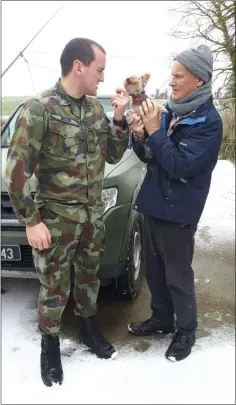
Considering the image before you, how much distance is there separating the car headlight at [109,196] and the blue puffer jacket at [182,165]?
0.96 ft

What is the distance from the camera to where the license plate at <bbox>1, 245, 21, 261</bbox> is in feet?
8.64

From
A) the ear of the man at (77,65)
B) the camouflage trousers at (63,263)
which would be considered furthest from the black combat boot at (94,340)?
the ear of the man at (77,65)

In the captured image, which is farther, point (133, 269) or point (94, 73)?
point (133, 269)

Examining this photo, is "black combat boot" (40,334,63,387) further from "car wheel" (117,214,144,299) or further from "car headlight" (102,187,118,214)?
"car headlight" (102,187,118,214)

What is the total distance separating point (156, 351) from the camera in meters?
2.54

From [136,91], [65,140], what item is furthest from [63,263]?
[136,91]

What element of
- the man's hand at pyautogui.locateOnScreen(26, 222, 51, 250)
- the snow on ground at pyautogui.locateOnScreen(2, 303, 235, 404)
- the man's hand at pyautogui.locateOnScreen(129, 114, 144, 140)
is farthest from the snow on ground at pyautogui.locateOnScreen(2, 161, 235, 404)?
the man's hand at pyautogui.locateOnScreen(129, 114, 144, 140)

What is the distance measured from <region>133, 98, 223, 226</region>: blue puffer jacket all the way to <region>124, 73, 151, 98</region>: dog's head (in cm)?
24

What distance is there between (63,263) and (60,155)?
610 mm

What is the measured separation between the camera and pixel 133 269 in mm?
2998

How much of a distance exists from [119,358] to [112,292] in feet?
2.45

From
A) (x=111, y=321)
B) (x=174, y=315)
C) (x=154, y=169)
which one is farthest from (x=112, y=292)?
(x=154, y=169)

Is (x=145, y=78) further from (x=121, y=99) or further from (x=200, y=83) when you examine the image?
(x=200, y=83)

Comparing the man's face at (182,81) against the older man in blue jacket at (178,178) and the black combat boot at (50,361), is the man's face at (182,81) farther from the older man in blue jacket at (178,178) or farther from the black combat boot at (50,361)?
the black combat boot at (50,361)
